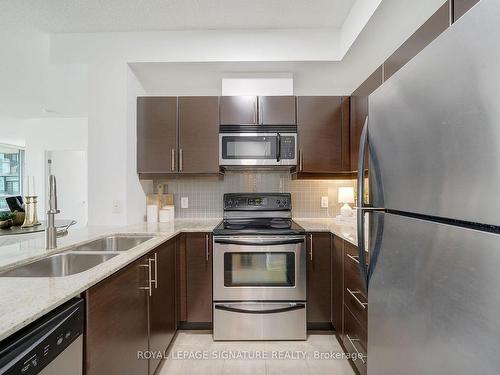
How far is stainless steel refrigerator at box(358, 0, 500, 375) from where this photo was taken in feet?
1.86

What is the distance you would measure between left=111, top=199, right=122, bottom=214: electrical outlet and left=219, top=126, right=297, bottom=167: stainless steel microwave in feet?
3.08

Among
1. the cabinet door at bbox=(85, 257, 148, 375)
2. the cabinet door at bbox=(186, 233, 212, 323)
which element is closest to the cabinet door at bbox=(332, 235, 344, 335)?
the cabinet door at bbox=(186, 233, 212, 323)

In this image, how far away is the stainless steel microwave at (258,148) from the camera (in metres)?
2.40

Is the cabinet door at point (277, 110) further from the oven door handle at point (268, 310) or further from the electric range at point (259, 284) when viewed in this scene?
the oven door handle at point (268, 310)

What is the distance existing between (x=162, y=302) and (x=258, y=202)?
4.16 feet

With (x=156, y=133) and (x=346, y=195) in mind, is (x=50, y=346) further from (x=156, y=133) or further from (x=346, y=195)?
(x=346, y=195)

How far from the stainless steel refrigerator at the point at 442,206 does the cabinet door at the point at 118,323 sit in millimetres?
1071

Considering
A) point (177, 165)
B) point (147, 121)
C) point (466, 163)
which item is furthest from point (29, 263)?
point (466, 163)

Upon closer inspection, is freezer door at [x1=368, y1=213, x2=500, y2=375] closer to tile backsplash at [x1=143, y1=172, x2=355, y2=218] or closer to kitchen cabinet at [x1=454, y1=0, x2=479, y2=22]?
kitchen cabinet at [x1=454, y1=0, x2=479, y2=22]

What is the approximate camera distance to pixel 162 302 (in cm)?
175

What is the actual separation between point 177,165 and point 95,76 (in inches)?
40.4

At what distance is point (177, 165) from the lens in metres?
2.45

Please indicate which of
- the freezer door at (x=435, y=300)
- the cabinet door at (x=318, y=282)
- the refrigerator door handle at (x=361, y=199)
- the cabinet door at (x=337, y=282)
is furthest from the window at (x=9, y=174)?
the freezer door at (x=435, y=300)

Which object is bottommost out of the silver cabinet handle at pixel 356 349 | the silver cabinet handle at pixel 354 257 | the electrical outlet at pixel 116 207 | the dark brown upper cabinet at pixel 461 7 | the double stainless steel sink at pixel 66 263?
the silver cabinet handle at pixel 356 349
